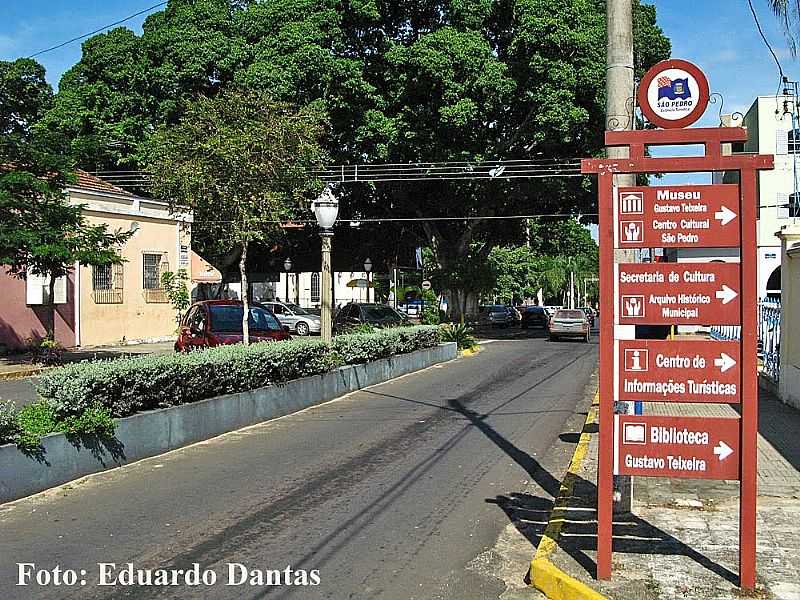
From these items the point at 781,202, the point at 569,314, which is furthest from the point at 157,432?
the point at 781,202

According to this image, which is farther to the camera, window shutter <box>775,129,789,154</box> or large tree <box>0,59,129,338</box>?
window shutter <box>775,129,789,154</box>

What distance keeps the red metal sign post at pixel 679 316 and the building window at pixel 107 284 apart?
25.0 metres

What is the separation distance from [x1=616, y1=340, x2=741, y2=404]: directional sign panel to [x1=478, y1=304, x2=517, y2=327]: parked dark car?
4486cm

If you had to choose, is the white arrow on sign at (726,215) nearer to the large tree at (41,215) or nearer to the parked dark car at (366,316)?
the large tree at (41,215)

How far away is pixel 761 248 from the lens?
3575cm

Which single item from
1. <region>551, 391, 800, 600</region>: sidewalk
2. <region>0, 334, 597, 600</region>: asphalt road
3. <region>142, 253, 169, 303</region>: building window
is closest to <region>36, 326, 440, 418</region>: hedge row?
<region>0, 334, 597, 600</region>: asphalt road

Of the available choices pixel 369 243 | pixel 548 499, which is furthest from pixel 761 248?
pixel 548 499

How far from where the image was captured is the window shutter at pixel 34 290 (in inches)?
1019

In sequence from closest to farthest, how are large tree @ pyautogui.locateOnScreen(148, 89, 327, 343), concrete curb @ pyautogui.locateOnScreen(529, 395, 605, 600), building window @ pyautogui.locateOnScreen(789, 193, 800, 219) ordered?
concrete curb @ pyautogui.locateOnScreen(529, 395, 605, 600) → large tree @ pyautogui.locateOnScreen(148, 89, 327, 343) → building window @ pyautogui.locateOnScreen(789, 193, 800, 219)

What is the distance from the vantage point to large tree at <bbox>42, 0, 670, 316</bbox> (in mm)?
30703

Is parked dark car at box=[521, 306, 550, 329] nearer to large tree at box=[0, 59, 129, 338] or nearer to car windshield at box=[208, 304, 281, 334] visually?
A: car windshield at box=[208, 304, 281, 334]

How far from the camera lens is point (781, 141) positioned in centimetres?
3447

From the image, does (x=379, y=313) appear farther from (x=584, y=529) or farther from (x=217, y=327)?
(x=584, y=529)

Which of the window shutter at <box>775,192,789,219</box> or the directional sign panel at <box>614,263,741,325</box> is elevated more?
the window shutter at <box>775,192,789,219</box>
